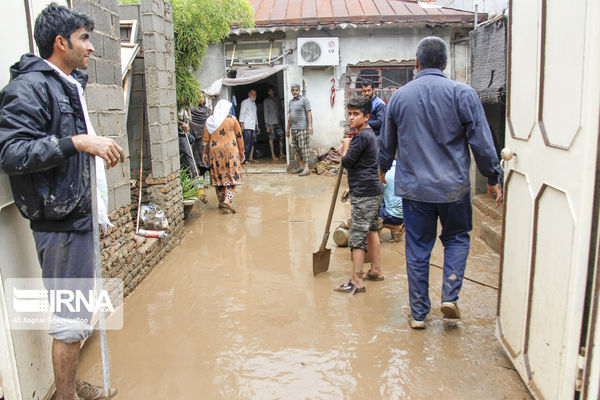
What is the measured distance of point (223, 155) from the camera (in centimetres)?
748

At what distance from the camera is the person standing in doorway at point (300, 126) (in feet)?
35.1

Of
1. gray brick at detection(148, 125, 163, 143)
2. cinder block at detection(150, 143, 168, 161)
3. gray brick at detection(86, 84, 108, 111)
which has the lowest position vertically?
cinder block at detection(150, 143, 168, 161)

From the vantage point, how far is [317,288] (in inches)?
177

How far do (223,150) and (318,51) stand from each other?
4.84m

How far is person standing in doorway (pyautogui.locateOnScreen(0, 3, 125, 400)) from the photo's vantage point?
7.05 feet

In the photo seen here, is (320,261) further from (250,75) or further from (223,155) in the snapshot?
(250,75)

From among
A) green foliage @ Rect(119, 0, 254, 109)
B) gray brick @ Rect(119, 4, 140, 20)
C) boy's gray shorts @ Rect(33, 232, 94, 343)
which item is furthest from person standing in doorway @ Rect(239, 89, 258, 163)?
boy's gray shorts @ Rect(33, 232, 94, 343)

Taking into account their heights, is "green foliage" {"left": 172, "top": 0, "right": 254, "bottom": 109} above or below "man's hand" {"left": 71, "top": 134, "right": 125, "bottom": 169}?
above

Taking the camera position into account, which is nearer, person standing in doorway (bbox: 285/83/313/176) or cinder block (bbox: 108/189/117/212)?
cinder block (bbox: 108/189/117/212)

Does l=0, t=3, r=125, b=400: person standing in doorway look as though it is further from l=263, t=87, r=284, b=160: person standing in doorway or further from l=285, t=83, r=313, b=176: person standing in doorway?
l=263, t=87, r=284, b=160: person standing in doorway

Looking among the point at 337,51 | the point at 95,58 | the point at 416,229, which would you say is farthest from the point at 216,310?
the point at 337,51

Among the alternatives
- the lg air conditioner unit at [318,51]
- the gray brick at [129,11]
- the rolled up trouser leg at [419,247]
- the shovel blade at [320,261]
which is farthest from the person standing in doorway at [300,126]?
the rolled up trouser leg at [419,247]

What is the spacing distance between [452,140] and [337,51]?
842 cm

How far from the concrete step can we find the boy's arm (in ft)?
9.79
